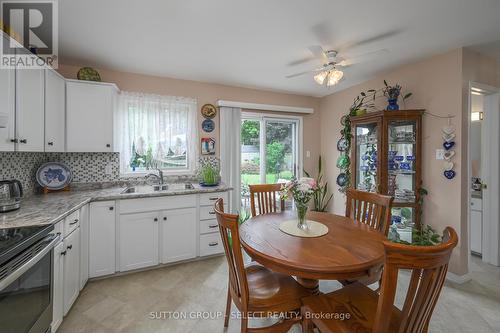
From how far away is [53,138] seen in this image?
7.13 feet

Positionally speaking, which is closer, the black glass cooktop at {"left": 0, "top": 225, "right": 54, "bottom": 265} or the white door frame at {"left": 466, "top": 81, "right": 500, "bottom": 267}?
the black glass cooktop at {"left": 0, "top": 225, "right": 54, "bottom": 265}

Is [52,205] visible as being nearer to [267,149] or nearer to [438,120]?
[267,149]

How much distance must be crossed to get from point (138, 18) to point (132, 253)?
7.47 ft

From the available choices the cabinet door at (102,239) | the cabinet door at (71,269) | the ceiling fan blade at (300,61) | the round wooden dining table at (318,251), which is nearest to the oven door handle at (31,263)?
the cabinet door at (71,269)

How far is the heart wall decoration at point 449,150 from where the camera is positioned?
7.57 ft

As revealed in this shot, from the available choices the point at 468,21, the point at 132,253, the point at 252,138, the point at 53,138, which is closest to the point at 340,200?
the point at 252,138

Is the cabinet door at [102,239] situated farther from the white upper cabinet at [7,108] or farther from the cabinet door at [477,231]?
the cabinet door at [477,231]

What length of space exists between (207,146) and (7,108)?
2080 mm

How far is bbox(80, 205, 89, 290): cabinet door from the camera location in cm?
205

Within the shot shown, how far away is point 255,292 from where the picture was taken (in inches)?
54.6

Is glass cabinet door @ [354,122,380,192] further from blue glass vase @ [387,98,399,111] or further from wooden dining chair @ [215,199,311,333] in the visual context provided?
wooden dining chair @ [215,199,311,333]

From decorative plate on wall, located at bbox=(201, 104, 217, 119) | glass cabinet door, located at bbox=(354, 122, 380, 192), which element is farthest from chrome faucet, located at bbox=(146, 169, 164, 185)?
glass cabinet door, located at bbox=(354, 122, 380, 192)

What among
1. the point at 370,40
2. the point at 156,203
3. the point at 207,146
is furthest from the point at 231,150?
the point at 370,40

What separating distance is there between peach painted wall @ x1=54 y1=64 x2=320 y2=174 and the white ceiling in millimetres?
149
